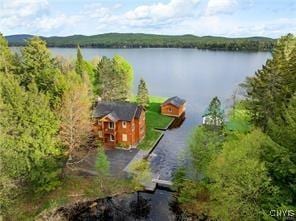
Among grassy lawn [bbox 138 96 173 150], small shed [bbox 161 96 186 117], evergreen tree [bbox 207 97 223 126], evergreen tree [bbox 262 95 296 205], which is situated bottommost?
grassy lawn [bbox 138 96 173 150]

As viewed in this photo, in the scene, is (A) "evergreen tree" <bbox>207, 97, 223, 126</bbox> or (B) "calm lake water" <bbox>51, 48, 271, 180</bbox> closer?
(B) "calm lake water" <bbox>51, 48, 271, 180</bbox>

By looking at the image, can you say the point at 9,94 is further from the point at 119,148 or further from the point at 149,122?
the point at 149,122

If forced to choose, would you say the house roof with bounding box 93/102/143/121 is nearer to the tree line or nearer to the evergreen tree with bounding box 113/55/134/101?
the tree line

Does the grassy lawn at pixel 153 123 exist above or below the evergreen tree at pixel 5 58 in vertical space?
below

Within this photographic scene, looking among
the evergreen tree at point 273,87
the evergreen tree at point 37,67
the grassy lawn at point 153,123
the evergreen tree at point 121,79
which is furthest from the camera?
the evergreen tree at point 121,79

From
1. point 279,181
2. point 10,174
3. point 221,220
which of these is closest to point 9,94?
point 10,174

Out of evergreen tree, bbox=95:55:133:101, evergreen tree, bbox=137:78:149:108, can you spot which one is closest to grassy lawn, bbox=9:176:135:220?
evergreen tree, bbox=137:78:149:108

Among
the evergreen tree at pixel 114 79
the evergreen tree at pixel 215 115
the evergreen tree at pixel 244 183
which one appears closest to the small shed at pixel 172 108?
the evergreen tree at pixel 114 79

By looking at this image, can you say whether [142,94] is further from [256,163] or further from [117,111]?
[256,163]

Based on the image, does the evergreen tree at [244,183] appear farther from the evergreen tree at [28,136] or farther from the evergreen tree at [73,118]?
the evergreen tree at [73,118]
